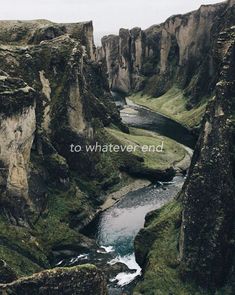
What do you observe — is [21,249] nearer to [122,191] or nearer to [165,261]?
[165,261]

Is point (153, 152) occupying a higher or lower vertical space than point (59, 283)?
lower

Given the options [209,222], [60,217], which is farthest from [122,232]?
[209,222]

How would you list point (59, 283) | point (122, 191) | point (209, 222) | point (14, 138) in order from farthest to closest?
point (122, 191) < point (14, 138) < point (209, 222) < point (59, 283)

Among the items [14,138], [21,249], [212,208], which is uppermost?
[14,138]

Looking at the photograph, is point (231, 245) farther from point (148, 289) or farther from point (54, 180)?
point (54, 180)

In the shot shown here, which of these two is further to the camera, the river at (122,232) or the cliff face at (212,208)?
the river at (122,232)

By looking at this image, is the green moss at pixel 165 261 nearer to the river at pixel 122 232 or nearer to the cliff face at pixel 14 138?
the river at pixel 122 232

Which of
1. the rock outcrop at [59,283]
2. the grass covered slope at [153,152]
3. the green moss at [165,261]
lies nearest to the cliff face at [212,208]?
the green moss at [165,261]

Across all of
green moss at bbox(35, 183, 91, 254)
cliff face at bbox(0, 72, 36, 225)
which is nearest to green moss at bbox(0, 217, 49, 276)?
green moss at bbox(35, 183, 91, 254)
